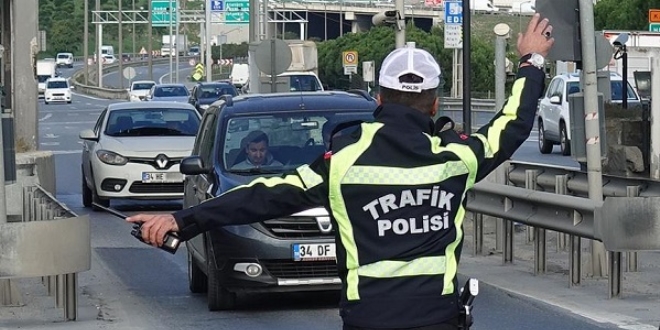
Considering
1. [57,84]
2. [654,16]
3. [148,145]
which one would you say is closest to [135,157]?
[148,145]

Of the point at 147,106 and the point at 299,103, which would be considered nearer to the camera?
the point at 299,103

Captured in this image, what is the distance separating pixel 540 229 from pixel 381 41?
68.6 m

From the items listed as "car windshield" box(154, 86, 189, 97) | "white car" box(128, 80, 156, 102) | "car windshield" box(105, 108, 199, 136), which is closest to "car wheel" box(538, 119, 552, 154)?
"car windshield" box(105, 108, 199, 136)

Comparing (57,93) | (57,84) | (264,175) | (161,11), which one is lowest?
(57,93)

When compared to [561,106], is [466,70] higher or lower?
higher

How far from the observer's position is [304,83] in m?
46.5

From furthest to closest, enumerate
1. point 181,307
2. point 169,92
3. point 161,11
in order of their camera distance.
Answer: point 161,11, point 169,92, point 181,307

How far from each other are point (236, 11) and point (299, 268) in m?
75.2

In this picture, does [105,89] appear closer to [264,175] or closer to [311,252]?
[264,175]

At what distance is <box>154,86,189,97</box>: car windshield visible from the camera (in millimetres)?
56281

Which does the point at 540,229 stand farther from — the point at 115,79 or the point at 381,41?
the point at 115,79

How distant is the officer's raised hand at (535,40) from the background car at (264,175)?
563 centimetres

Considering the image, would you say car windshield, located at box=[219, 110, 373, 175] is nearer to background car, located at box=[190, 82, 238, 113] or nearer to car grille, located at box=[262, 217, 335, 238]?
car grille, located at box=[262, 217, 335, 238]

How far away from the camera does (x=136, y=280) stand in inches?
542
